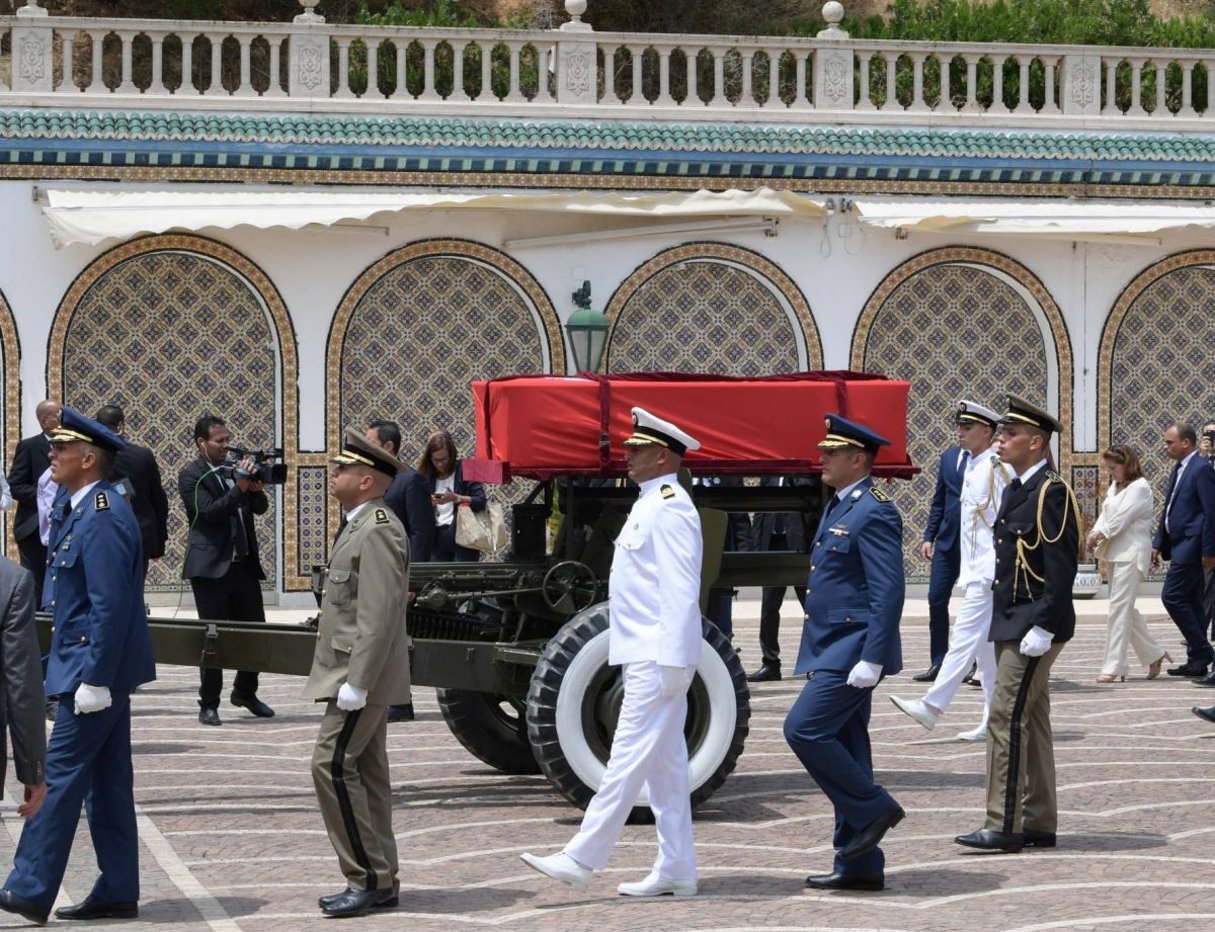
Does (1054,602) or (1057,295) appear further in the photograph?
(1057,295)

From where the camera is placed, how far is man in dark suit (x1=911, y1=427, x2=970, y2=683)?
1298 centimetres

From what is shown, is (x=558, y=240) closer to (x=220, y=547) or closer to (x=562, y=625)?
(x=220, y=547)

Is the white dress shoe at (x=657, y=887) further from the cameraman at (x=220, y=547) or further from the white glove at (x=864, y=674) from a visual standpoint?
the cameraman at (x=220, y=547)

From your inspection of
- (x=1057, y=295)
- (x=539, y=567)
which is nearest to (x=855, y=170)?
(x=1057, y=295)

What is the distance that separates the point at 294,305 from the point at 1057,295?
21.7 feet

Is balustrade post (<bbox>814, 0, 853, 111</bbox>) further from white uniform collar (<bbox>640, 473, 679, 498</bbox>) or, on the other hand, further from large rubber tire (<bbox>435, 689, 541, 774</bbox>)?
white uniform collar (<bbox>640, 473, 679, 498</bbox>)

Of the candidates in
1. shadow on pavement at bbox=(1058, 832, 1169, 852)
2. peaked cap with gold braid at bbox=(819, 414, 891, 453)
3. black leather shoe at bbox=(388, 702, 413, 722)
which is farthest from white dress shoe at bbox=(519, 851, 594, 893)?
black leather shoe at bbox=(388, 702, 413, 722)

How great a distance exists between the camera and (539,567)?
31.4 feet

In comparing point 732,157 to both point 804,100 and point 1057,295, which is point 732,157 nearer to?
point 804,100

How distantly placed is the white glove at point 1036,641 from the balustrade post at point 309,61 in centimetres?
1146

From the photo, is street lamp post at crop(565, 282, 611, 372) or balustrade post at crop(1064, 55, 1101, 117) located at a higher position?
balustrade post at crop(1064, 55, 1101, 117)

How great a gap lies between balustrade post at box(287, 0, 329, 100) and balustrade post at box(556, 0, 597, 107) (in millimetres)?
1964

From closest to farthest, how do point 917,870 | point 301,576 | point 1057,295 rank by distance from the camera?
point 917,870, point 301,576, point 1057,295

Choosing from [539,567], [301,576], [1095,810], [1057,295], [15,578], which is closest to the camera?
[15,578]
